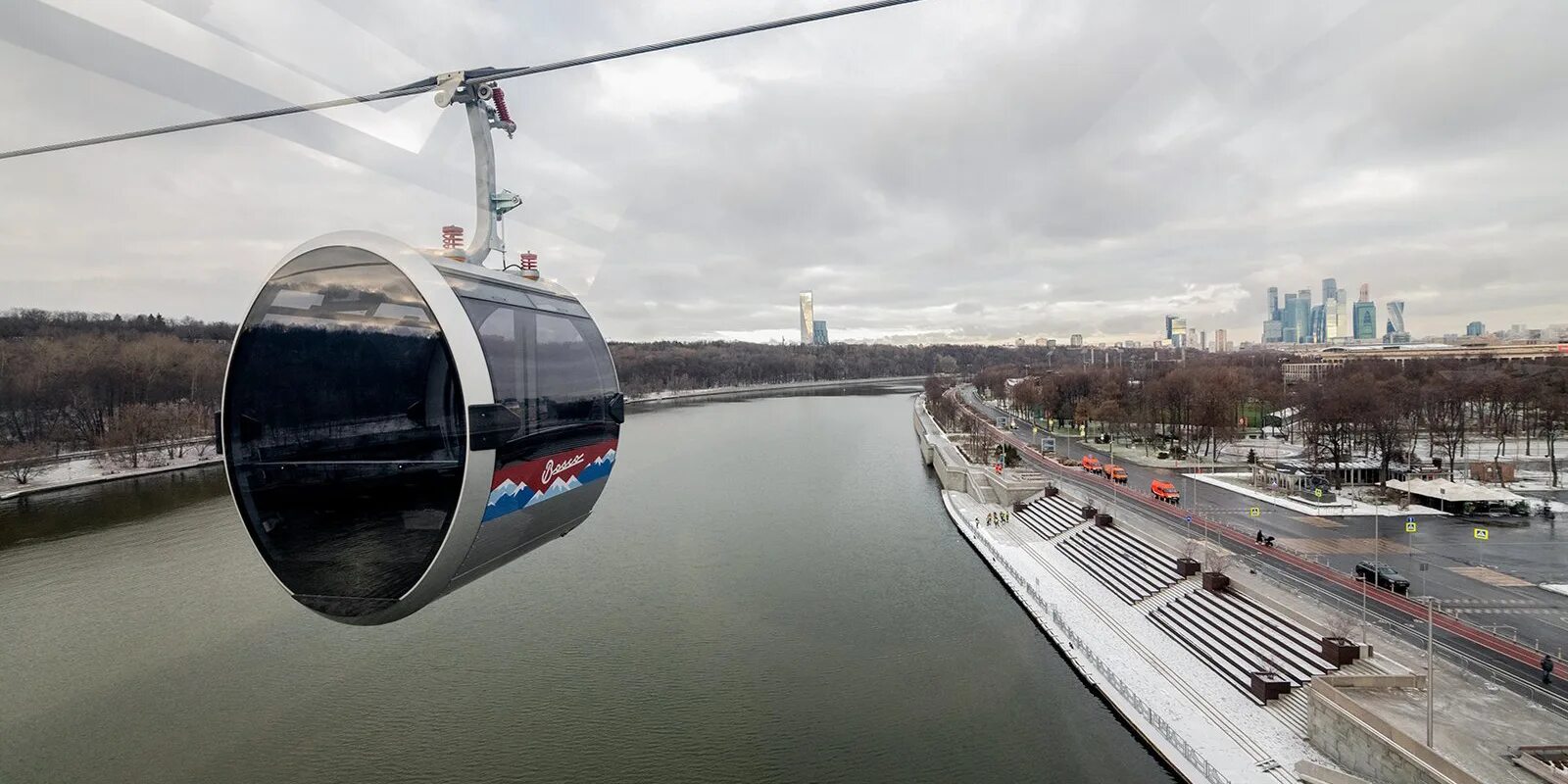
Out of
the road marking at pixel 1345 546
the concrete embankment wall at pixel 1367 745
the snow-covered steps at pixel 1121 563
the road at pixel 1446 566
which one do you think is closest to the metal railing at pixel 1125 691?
the concrete embankment wall at pixel 1367 745

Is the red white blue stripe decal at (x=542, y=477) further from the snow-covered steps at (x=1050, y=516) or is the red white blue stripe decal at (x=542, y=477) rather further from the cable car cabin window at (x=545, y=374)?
the snow-covered steps at (x=1050, y=516)

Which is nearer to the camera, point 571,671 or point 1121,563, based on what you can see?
point 571,671

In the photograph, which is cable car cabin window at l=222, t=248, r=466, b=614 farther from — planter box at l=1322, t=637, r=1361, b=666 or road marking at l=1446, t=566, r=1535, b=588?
road marking at l=1446, t=566, r=1535, b=588

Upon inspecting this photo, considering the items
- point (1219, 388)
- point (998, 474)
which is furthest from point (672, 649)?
point (1219, 388)

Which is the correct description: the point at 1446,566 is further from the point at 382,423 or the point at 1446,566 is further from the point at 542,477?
the point at 382,423

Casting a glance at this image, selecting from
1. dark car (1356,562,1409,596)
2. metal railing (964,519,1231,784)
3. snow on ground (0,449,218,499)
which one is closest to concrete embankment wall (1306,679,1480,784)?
metal railing (964,519,1231,784)

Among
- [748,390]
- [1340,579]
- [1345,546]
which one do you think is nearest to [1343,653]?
[1340,579]

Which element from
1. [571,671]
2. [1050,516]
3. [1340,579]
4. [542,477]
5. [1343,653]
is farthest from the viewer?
[1050,516]
